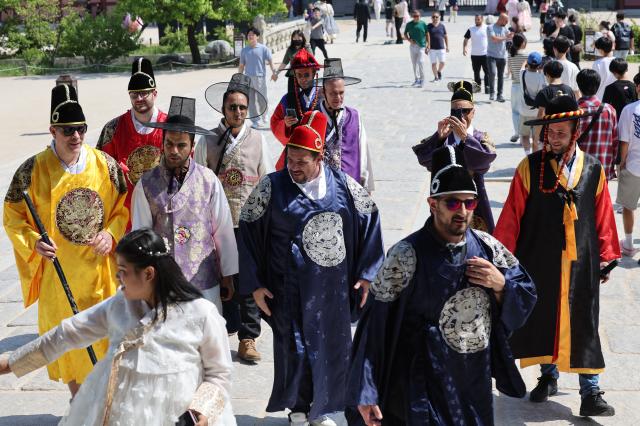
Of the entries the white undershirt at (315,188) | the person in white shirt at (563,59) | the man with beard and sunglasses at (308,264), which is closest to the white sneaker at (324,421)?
the man with beard and sunglasses at (308,264)

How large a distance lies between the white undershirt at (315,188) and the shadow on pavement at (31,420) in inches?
81.0

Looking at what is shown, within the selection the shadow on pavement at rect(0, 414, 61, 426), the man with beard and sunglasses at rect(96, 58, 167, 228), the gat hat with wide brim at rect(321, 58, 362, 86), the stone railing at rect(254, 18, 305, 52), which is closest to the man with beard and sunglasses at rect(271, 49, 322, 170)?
the gat hat with wide brim at rect(321, 58, 362, 86)

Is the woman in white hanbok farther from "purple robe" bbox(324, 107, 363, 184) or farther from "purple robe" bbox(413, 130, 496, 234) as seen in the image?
"purple robe" bbox(324, 107, 363, 184)

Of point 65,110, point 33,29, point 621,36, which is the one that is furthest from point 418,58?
point 65,110

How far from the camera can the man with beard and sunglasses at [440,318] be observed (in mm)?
Result: 4277

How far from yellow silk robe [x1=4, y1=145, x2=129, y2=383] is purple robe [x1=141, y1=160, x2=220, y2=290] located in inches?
15.7

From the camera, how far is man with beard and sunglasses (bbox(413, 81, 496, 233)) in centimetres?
646

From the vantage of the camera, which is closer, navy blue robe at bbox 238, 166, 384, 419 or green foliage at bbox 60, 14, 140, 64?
navy blue robe at bbox 238, 166, 384, 419

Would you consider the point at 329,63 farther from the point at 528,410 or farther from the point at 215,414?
the point at 215,414

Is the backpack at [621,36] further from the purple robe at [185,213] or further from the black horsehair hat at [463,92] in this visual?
the purple robe at [185,213]

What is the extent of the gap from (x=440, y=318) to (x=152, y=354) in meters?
1.20

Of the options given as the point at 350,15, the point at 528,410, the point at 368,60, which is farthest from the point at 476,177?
the point at 350,15

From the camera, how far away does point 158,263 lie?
3.95 meters

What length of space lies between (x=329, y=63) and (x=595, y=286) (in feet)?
9.20
